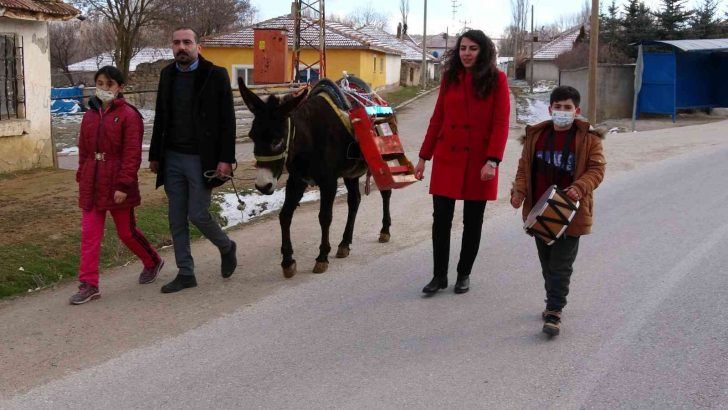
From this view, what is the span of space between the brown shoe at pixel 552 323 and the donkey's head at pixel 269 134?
7.20 ft

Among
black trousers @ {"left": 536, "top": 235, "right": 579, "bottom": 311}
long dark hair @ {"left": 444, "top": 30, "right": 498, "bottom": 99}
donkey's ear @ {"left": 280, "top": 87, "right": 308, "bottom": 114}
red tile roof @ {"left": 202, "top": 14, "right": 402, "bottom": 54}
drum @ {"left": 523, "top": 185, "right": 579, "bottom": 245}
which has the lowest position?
black trousers @ {"left": 536, "top": 235, "right": 579, "bottom": 311}

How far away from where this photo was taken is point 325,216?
21.0 feet

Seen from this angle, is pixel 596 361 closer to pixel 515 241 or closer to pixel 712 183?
pixel 515 241

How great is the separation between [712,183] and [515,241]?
5.06 metres

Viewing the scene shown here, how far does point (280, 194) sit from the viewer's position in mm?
10453

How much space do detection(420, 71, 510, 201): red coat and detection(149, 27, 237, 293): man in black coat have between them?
1565mm

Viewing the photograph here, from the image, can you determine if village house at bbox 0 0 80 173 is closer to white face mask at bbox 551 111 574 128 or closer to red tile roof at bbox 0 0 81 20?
red tile roof at bbox 0 0 81 20

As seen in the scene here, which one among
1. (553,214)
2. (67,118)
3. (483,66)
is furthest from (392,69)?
(553,214)

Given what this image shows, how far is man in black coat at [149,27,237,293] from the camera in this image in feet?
18.2

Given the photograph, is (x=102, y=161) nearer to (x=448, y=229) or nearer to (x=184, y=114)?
(x=184, y=114)

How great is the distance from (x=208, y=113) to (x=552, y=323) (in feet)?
9.30

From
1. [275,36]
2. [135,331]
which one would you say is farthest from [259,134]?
[275,36]

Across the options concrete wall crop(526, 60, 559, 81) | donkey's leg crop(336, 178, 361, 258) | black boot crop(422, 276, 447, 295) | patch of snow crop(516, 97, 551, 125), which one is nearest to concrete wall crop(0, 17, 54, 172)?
donkey's leg crop(336, 178, 361, 258)

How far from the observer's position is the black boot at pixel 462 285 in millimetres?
5746
